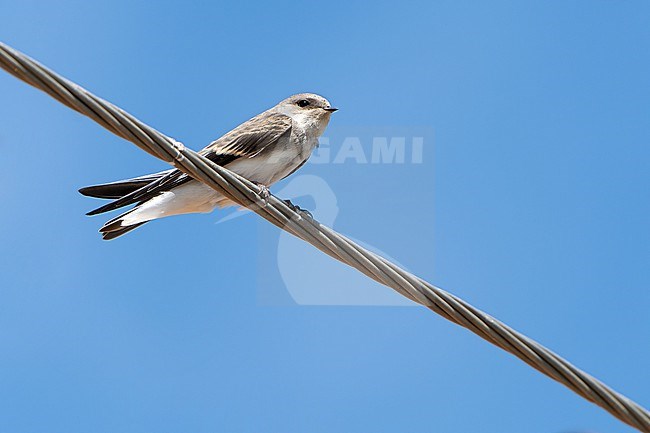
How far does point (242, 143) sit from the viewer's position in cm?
636

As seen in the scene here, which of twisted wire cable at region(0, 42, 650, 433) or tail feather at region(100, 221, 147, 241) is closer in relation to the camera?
twisted wire cable at region(0, 42, 650, 433)

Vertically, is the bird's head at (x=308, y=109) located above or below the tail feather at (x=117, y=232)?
above

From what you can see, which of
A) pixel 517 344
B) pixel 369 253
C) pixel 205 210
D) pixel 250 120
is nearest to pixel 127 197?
pixel 205 210

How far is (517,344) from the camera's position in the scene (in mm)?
3910

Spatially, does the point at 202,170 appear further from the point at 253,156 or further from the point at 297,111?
the point at 297,111

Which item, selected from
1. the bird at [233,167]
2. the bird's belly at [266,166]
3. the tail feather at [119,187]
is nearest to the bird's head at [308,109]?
the bird at [233,167]

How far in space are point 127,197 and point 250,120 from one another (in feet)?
4.03

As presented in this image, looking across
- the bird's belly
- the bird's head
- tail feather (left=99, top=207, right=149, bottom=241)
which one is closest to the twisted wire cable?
the bird's belly

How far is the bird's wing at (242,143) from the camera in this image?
5.98 metres

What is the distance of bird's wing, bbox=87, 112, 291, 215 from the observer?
19.6 feet

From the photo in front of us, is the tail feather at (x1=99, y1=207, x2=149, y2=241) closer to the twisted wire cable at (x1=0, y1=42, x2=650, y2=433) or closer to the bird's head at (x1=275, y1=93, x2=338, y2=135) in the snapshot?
the bird's head at (x1=275, y1=93, x2=338, y2=135)

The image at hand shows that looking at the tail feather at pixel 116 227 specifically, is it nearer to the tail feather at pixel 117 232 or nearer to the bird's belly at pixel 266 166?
the tail feather at pixel 117 232

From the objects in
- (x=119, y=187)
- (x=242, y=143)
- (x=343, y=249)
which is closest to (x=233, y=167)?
(x=242, y=143)

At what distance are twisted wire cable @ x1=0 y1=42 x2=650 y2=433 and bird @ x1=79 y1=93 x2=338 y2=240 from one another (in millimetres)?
1611
